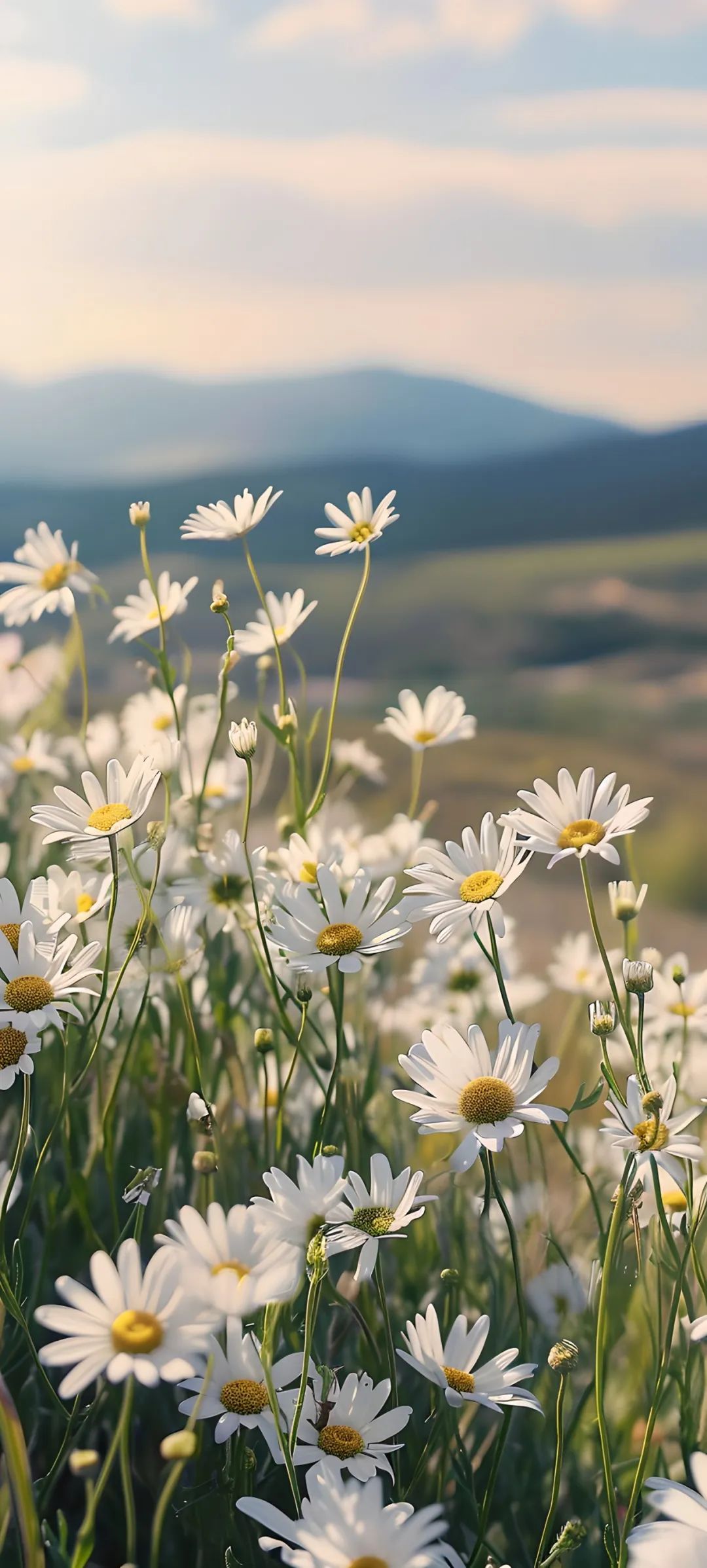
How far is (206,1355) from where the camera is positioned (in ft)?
1.05

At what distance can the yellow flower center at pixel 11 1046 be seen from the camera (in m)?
0.33

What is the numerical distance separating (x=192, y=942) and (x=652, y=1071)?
0.21 metres

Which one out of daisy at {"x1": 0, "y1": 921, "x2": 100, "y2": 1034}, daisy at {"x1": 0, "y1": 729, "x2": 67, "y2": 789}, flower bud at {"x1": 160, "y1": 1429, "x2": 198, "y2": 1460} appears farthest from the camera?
daisy at {"x1": 0, "y1": 729, "x2": 67, "y2": 789}

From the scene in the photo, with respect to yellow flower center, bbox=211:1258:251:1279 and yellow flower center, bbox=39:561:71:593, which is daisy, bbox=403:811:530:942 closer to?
yellow flower center, bbox=211:1258:251:1279

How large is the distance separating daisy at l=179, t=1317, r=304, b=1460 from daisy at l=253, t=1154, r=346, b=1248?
0.03 m

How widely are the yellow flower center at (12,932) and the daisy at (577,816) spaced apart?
0.49 feet

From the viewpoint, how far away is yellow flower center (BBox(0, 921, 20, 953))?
37cm

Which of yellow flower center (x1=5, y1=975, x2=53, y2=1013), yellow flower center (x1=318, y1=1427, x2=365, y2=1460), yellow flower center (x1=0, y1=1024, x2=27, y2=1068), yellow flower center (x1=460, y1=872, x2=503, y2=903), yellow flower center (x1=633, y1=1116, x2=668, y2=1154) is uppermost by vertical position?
yellow flower center (x1=460, y1=872, x2=503, y2=903)

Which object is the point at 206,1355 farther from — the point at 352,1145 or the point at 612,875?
the point at 612,875

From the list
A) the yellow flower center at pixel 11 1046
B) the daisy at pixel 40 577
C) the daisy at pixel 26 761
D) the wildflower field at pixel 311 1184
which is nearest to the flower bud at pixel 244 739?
the wildflower field at pixel 311 1184

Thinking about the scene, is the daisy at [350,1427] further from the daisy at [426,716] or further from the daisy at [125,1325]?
the daisy at [426,716]

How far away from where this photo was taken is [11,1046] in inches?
13.2

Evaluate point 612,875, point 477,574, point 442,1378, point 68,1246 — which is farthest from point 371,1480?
point 477,574

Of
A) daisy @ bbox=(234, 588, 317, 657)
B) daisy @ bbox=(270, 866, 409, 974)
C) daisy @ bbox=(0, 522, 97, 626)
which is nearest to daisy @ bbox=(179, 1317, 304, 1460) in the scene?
daisy @ bbox=(270, 866, 409, 974)
